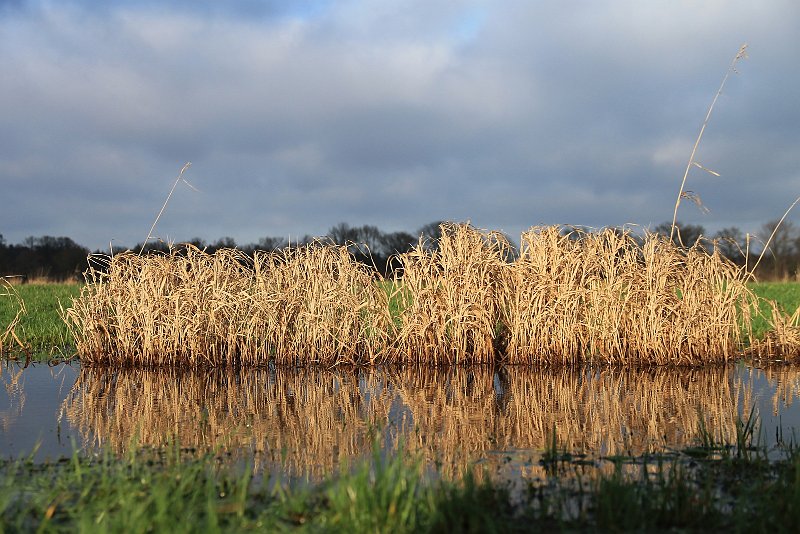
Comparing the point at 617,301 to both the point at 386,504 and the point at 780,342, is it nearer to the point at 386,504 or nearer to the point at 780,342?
the point at 780,342

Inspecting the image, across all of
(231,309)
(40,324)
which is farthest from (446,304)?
(40,324)

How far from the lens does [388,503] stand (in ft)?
14.7

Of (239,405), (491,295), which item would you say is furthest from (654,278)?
(239,405)

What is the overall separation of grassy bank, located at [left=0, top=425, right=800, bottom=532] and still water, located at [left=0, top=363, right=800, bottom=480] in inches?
31.1

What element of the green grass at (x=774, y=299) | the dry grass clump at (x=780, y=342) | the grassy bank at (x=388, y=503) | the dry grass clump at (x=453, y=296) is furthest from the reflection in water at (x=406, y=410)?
the green grass at (x=774, y=299)

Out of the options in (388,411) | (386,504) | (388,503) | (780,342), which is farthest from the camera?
(780,342)

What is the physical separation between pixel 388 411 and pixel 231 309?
197 inches

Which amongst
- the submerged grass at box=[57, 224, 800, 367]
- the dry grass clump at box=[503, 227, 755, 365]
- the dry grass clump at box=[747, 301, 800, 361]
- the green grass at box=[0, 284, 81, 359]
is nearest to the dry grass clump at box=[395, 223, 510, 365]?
the submerged grass at box=[57, 224, 800, 367]

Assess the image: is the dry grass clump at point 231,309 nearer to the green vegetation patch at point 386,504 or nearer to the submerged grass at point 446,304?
the submerged grass at point 446,304

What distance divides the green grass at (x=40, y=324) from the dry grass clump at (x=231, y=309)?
240 cm

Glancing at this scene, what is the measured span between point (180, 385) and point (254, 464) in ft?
17.7

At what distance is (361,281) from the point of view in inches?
528

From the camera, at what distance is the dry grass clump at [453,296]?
13.1 m

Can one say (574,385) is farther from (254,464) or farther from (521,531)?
(521,531)
